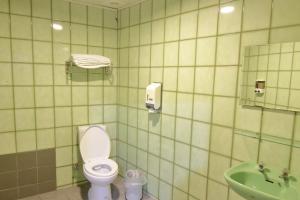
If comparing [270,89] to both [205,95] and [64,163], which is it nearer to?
[205,95]

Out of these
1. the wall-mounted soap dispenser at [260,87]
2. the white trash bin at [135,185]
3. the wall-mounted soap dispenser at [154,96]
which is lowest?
the white trash bin at [135,185]

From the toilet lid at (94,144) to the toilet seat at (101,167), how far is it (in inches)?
4.5

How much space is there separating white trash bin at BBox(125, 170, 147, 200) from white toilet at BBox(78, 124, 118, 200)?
0.24 metres

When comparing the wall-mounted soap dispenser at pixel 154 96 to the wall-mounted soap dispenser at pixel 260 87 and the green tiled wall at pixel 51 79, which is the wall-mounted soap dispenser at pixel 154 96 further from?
the wall-mounted soap dispenser at pixel 260 87

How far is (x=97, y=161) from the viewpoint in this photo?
246 centimetres

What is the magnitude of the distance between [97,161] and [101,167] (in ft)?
0.28

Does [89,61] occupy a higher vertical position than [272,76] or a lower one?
higher

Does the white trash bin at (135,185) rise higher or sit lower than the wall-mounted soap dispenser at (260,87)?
lower

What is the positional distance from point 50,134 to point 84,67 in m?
0.87

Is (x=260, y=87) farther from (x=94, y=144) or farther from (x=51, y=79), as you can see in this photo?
(x=51, y=79)

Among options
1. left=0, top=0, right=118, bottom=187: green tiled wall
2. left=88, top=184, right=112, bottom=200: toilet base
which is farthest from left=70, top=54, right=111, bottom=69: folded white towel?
left=88, top=184, right=112, bottom=200: toilet base

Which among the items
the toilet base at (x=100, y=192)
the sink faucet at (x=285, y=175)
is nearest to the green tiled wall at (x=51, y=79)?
the toilet base at (x=100, y=192)

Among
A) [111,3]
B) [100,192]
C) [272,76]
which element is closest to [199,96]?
[272,76]

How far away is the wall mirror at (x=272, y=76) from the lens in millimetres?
1301
